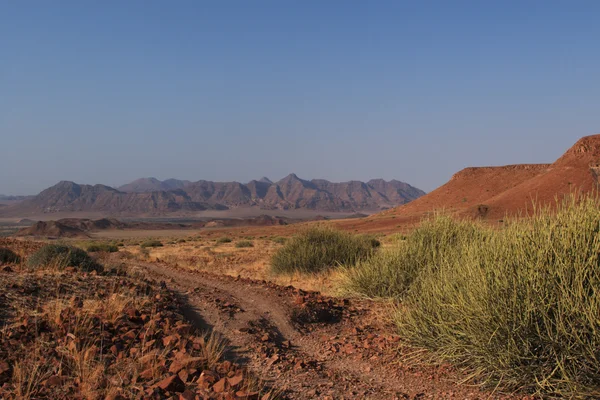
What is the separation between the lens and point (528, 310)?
16.7ft

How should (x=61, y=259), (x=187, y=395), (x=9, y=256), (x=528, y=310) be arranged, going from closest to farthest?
(x=187, y=395) < (x=528, y=310) < (x=61, y=259) < (x=9, y=256)

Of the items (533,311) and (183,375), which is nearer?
(183,375)

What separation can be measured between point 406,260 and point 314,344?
3465 millimetres

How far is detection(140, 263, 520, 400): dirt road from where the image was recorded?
216 inches

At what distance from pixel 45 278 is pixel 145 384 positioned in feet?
16.9

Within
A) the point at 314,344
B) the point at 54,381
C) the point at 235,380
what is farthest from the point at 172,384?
the point at 314,344

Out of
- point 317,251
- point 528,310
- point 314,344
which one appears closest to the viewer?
point 528,310

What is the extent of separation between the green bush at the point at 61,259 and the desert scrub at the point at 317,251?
17.8ft

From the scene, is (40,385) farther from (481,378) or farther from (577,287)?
(577,287)

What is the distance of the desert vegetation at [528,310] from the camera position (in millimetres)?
4848

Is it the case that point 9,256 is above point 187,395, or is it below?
above

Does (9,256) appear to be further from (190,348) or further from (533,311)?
(533,311)

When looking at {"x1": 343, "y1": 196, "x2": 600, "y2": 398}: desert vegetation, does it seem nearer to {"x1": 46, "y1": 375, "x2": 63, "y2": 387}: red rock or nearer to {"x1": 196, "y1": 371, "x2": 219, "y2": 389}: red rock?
{"x1": 196, "y1": 371, "x2": 219, "y2": 389}: red rock

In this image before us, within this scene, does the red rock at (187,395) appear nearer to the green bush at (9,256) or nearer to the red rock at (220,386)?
the red rock at (220,386)
